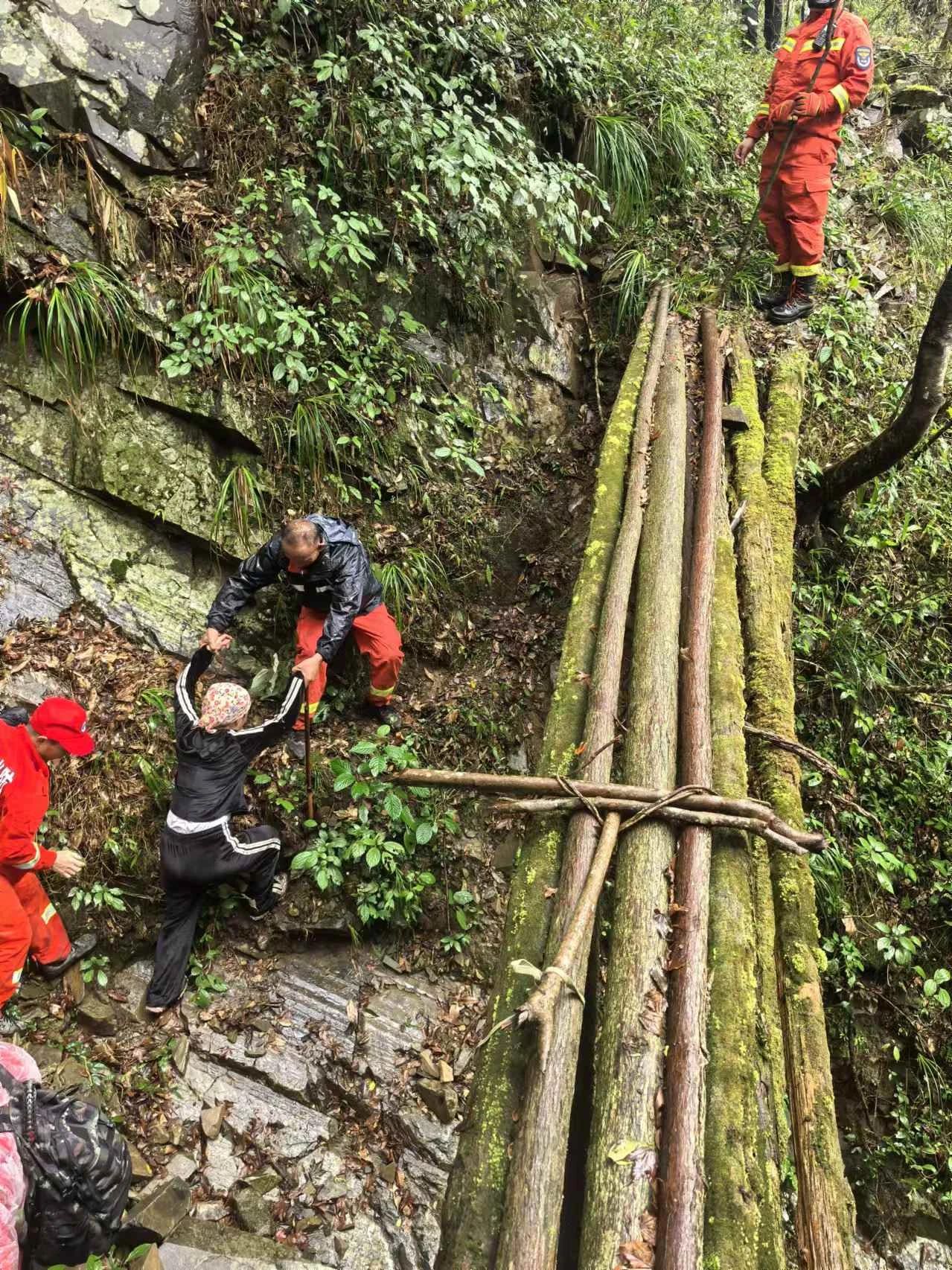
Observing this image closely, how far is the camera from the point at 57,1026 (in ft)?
12.4

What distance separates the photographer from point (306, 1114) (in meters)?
3.82

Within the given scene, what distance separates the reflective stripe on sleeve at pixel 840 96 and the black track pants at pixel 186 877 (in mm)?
7236

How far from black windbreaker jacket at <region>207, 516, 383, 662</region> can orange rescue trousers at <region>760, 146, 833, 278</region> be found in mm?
4854

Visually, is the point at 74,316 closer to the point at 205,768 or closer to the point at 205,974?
the point at 205,768

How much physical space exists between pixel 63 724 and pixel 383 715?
2.13 meters

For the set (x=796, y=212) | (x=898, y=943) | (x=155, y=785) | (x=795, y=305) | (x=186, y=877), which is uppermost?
(x=796, y=212)

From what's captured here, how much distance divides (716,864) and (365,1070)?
2.35 metres

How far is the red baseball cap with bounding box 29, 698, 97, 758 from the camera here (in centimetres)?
362

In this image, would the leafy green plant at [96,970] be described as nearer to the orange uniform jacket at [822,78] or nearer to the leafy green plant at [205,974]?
the leafy green plant at [205,974]

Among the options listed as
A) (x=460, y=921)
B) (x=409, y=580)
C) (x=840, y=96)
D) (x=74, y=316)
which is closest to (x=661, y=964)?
(x=460, y=921)

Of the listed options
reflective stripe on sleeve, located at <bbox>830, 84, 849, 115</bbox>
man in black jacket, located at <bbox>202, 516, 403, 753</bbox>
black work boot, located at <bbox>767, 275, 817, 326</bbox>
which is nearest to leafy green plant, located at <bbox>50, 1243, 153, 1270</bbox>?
man in black jacket, located at <bbox>202, 516, 403, 753</bbox>

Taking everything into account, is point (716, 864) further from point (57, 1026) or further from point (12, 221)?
point (12, 221)

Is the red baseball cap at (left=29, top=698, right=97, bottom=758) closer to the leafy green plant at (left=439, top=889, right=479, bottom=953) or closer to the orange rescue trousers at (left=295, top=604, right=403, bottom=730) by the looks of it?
the orange rescue trousers at (left=295, top=604, right=403, bottom=730)

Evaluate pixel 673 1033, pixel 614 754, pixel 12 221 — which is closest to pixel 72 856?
pixel 614 754
